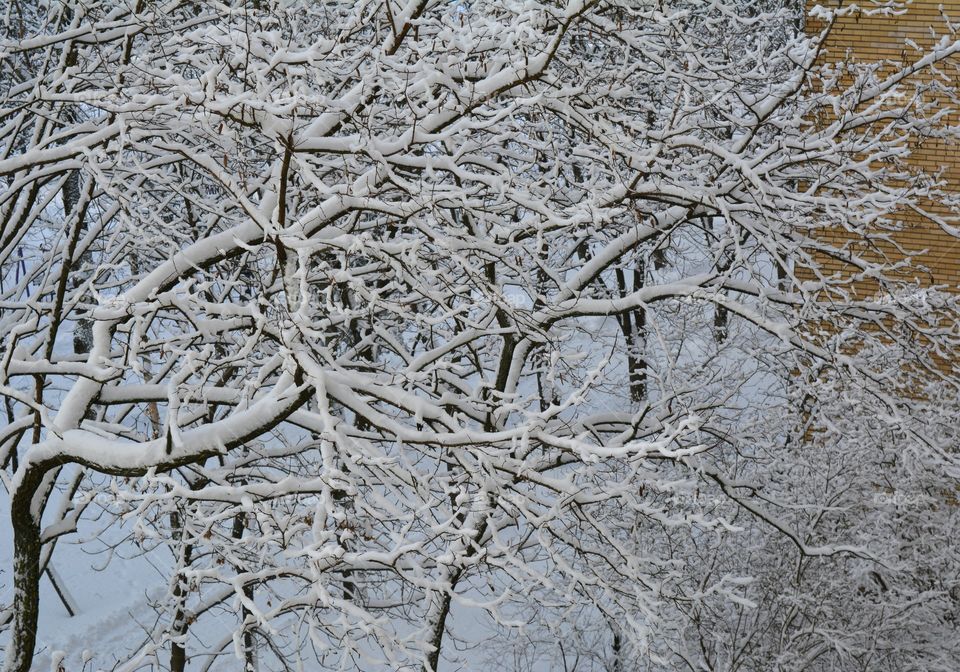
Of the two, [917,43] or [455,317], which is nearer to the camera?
[455,317]

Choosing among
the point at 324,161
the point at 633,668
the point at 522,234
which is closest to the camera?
the point at 324,161

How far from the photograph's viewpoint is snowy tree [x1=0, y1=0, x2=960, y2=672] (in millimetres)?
4754

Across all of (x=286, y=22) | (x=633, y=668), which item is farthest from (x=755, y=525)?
(x=286, y=22)

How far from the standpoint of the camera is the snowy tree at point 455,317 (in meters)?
4.75

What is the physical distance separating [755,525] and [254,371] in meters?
5.19

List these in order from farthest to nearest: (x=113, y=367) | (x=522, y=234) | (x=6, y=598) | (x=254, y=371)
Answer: (x=6, y=598) < (x=254, y=371) < (x=522, y=234) < (x=113, y=367)

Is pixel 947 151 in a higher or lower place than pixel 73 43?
lower

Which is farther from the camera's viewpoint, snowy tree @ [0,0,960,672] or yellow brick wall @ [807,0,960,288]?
yellow brick wall @ [807,0,960,288]

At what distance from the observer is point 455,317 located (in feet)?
19.7

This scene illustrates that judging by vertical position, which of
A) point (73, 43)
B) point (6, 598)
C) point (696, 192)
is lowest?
point (6, 598)

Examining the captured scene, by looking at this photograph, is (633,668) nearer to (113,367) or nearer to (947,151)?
(947,151)

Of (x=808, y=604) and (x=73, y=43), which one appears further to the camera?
(x=808, y=604)

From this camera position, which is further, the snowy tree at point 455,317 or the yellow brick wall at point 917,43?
the yellow brick wall at point 917,43

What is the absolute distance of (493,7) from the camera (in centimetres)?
614
